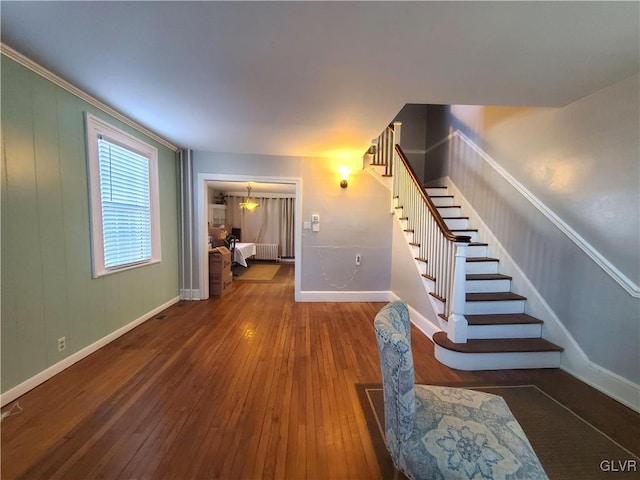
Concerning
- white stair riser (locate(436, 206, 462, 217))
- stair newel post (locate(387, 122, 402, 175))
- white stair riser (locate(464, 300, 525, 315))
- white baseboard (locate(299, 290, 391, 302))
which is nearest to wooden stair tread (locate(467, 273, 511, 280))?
white stair riser (locate(464, 300, 525, 315))

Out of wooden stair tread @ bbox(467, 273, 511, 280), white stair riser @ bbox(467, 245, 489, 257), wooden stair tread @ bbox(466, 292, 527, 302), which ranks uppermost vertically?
white stair riser @ bbox(467, 245, 489, 257)

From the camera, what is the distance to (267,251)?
28.0 ft

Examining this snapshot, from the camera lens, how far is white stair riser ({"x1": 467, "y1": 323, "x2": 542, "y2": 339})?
2.46 meters

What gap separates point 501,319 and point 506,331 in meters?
0.11

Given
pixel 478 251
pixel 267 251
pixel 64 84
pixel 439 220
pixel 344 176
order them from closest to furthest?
pixel 64 84 < pixel 439 220 < pixel 478 251 < pixel 344 176 < pixel 267 251

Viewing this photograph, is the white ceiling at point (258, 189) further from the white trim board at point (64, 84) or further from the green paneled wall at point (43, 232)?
the green paneled wall at point (43, 232)

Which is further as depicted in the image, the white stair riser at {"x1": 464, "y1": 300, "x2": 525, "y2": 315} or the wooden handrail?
the white stair riser at {"x1": 464, "y1": 300, "x2": 525, "y2": 315}

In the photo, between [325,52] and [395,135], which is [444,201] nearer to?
[395,135]

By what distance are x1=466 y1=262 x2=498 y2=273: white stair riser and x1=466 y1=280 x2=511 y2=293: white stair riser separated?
0.75ft

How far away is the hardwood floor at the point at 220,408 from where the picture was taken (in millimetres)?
1335

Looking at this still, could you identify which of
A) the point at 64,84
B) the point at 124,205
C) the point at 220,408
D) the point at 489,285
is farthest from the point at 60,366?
the point at 489,285

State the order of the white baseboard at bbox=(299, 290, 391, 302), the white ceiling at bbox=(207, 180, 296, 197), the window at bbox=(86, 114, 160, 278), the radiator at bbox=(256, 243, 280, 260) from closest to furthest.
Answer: the window at bbox=(86, 114, 160, 278)
the white baseboard at bbox=(299, 290, 391, 302)
the white ceiling at bbox=(207, 180, 296, 197)
the radiator at bbox=(256, 243, 280, 260)

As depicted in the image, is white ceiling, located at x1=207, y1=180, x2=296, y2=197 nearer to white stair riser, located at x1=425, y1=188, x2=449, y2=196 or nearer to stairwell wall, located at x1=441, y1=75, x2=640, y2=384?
white stair riser, located at x1=425, y1=188, x2=449, y2=196

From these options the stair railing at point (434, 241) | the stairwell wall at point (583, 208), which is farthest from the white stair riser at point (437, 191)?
the stairwell wall at point (583, 208)
